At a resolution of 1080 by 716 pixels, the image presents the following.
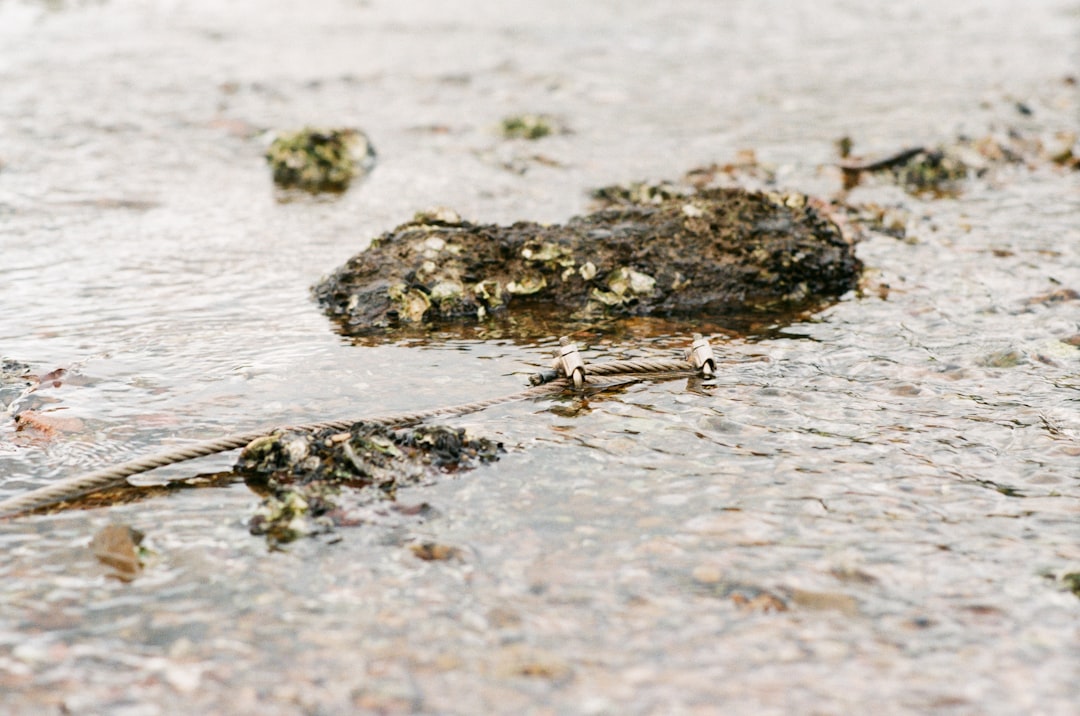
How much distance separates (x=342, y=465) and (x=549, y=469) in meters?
1.00

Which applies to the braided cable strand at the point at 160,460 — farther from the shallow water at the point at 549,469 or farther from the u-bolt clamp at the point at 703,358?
the u-bolt clamp at the point at 703,358

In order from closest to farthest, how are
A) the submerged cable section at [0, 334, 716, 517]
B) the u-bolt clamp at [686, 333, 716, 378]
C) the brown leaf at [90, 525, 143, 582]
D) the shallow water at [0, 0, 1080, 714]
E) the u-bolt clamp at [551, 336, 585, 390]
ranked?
the shallow water at [0, 0, 1080, 714] < the brown leaf at [90, 525, 143, 582] < the submerged cable section at [0, 334, 716, 517] < the u-bolt clamp at [551, 336, 585, 390] < the u-bolt clamp at [686, 333, 716, 378]

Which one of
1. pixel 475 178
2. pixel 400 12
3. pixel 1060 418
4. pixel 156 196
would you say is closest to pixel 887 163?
pixel 475 178

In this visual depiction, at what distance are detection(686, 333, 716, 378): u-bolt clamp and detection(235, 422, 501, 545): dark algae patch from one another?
4.87ft

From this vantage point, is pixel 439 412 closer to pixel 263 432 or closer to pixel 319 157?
pixel 263 432

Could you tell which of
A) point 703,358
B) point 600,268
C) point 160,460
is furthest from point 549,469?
point 600,268

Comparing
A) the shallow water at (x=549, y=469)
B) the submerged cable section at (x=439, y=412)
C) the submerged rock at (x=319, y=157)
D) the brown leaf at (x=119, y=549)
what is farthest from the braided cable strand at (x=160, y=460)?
the submerged rock at (x=319, y=157)

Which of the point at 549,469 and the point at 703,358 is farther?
the point at 703,358

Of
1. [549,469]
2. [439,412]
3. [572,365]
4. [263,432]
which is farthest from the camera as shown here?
[572,365]

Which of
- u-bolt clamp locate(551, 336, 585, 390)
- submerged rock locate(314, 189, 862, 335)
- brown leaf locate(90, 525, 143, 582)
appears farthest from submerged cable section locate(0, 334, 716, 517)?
submerged rock locate(314, 189, 862, 335)

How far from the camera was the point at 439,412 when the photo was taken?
5.72m

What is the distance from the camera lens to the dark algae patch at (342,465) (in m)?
4.75

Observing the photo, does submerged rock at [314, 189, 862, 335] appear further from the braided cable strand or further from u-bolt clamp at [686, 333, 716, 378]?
the braided cable strand

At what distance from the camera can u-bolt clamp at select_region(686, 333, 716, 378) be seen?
6203mm
